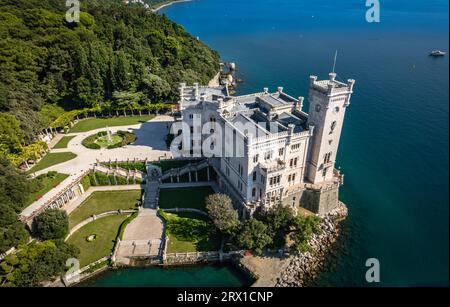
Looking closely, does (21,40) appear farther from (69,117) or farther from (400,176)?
(400,176)

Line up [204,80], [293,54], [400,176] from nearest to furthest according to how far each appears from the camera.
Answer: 1. [400,176]
2. [204,80]
3. [293,54]

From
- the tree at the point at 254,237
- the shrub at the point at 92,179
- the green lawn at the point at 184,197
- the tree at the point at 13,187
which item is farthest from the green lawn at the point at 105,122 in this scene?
the tree at the point at 254,237

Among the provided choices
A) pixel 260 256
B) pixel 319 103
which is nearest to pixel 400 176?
pixel 319 103

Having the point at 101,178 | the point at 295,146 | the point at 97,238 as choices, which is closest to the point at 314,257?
the point at 295,146

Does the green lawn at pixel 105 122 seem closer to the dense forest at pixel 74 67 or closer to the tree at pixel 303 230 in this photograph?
the dense forest at pixel 74 67

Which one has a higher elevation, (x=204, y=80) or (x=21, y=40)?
(x=21, y=40)

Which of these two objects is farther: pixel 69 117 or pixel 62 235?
pixel 69 117

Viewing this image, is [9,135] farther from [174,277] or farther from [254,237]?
[254,237]
